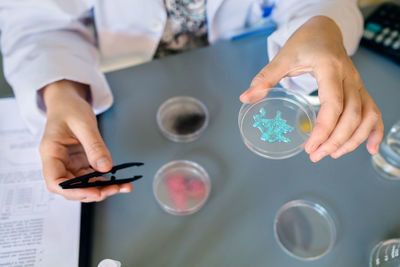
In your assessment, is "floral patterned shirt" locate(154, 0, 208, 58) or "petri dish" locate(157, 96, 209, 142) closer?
"petri dish" locate(157, 96, 209, 142)

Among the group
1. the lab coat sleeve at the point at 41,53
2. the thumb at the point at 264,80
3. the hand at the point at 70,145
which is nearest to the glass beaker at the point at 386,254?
the thumb at the point at 264,80

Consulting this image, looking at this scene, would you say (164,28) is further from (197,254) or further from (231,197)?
(197,254)

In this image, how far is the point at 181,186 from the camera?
32.5 inches

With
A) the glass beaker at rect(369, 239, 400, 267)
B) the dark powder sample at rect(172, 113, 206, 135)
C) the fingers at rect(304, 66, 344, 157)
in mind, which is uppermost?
the fingers at rect(304, 66, 344, 157)

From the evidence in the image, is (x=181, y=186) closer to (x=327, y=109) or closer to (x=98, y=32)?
(x=327, y=109)

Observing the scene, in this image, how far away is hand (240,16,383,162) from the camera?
0.61m

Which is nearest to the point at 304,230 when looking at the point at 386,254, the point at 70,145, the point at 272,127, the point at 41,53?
the point at 386,254

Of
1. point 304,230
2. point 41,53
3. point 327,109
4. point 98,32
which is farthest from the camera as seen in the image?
point 98,32

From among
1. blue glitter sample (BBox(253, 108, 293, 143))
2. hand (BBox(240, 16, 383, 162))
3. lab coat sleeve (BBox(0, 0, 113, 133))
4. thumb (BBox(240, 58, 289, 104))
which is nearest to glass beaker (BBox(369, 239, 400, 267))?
hand (BBox(240, 16, 383, 162))

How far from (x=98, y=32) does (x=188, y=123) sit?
0.50 metres

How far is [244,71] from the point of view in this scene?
36.9 inches

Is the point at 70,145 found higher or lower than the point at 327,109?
lower

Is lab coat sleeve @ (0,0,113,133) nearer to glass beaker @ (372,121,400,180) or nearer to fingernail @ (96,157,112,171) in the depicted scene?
fingernail @ (96,157,112,171)

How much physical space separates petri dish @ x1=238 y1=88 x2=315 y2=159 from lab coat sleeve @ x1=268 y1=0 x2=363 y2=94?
61 millimetres
